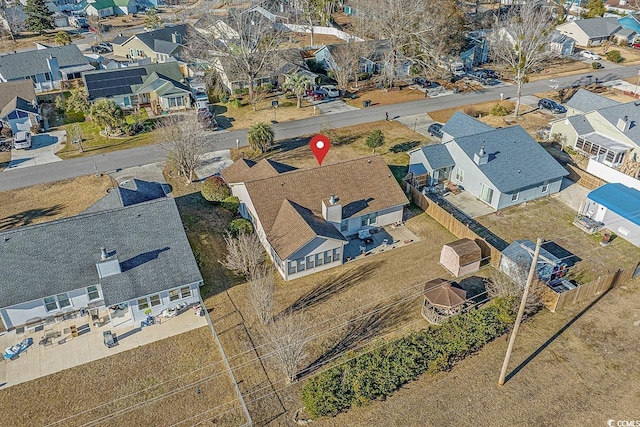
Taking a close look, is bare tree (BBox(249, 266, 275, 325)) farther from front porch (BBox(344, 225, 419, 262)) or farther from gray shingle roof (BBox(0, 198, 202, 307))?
front porch (BBox(344, 225, 419, 262))

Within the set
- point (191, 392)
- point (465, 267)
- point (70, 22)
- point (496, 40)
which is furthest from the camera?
point (70, 22)

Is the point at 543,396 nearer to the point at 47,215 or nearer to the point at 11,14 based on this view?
the point at 47,215

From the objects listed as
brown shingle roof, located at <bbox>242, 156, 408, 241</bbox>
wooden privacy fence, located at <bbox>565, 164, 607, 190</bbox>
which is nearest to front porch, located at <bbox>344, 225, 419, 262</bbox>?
brown shingle roof, located at <bbox>242, 156, 408, 241</bbox>

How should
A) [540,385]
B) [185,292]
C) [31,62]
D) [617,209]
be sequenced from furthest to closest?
[31,62]
[617,209]
[185,292]
[540,385]

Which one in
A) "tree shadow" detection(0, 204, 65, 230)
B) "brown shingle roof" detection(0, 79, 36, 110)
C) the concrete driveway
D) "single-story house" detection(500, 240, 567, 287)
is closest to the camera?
"single-story house" detection(500, 240, 567, 287)

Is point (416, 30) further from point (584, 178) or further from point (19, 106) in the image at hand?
point (19, 106)

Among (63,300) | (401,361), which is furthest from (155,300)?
(401,361)

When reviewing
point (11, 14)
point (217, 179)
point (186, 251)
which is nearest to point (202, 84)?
point (217, 179)
